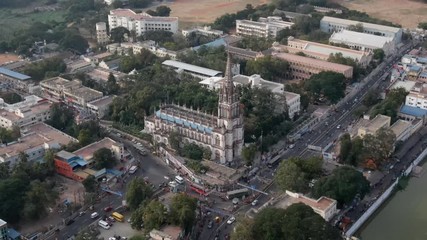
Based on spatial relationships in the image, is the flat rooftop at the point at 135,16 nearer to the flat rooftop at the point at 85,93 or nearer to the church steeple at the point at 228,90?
the flat rooftop at the point at 85,93

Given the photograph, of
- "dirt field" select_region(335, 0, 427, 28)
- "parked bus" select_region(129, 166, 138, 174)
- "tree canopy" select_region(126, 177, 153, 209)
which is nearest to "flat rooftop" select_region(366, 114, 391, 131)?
"parked bus" select_region(129, 166, 138, 174)

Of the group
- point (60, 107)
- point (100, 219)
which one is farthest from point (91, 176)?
point (60, 107)

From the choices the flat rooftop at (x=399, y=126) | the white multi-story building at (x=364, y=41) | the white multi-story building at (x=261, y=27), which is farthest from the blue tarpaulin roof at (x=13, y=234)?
the white multi-story building at (x=261, y=27)

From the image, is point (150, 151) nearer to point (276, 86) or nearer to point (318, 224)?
point (276, 86)

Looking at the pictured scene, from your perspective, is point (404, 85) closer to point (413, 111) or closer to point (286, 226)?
point (413, 111)

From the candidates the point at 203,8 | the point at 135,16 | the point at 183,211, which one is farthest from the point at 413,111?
the point at 203,8

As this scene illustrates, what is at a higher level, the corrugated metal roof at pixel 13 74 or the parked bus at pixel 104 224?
the corrugated metal roof at pixel 13 74

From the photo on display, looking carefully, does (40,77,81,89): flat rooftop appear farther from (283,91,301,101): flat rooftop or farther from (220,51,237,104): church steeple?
(283,91,301,101): flat rooftop
